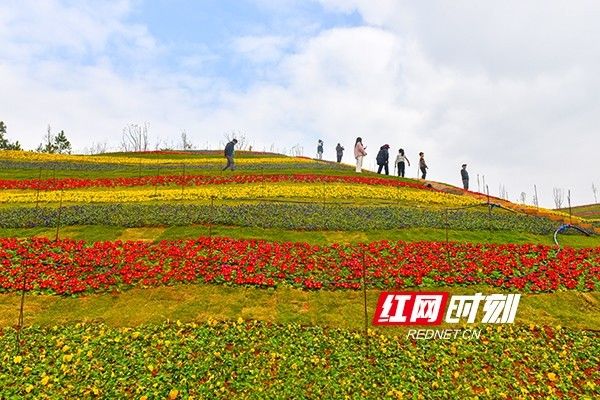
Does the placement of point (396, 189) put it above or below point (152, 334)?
above

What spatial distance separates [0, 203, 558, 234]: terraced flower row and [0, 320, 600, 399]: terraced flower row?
367 inches

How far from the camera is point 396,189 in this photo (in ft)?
101

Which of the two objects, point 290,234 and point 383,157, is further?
point 383,157

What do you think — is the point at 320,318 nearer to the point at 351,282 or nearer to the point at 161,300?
the point at 351,282

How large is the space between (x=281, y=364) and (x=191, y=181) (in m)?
26.2

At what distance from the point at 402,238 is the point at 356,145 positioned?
18415mm

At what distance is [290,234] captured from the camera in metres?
18.5

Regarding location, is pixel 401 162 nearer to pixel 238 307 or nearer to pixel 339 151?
pixel 339 151

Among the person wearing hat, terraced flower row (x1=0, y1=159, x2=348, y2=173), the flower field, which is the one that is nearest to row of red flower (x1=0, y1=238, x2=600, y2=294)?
the flower field

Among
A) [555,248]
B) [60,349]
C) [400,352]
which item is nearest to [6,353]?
[60,349]

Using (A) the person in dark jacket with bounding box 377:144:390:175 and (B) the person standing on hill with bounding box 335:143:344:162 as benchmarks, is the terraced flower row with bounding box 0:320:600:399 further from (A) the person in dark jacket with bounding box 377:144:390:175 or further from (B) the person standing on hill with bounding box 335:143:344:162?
(B) the person standing on hill with bounding box 335:143:344:162

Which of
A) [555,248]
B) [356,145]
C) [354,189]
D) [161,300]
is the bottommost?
[161,300]

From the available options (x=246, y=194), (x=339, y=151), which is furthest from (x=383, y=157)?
(x=246, y=194)

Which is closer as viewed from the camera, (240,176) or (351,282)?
(351,282)
